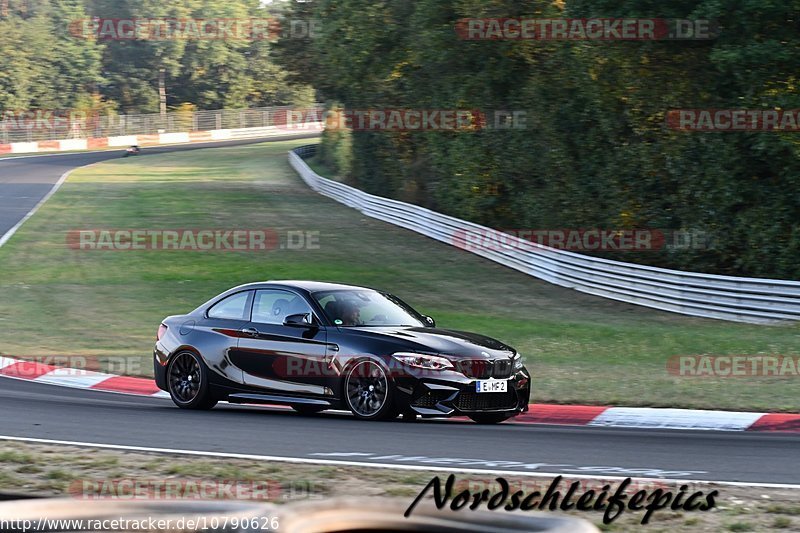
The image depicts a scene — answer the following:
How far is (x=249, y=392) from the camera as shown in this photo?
465 inches

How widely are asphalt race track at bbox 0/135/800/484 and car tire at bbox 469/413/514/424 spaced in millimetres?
115

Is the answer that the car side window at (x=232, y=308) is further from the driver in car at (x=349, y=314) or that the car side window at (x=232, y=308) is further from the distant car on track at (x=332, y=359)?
the driver in car at (x=349, y=314)

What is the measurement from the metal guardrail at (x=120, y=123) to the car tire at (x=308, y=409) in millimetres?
78003

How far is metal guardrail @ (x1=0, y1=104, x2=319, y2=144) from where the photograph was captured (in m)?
86.1

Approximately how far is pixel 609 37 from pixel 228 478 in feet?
57.1

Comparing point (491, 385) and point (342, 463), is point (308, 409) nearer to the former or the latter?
point (491, 385)

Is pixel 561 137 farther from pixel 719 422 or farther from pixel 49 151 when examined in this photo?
pixel 49 151

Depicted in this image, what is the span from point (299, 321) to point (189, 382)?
5.29 ft

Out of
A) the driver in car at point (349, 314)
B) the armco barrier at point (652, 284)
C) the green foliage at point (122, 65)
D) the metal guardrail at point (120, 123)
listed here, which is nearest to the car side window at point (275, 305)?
the driver in car at point (349, 314)

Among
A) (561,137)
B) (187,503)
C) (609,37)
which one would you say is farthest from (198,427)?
(561,137)

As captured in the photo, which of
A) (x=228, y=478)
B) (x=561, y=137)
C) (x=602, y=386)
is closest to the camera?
(x=228, y=478)

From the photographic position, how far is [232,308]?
1227 centimetres

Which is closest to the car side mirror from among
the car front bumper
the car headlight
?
the car headlight

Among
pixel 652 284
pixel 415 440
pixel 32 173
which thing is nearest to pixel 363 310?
pixel 415 440
